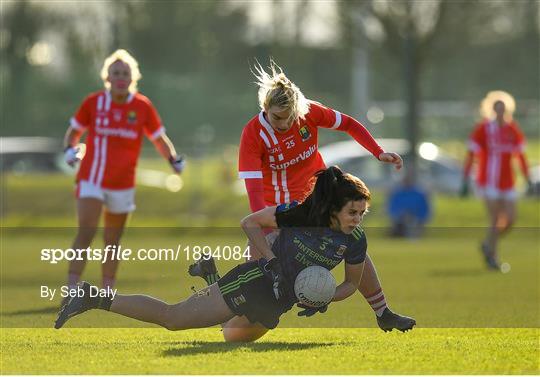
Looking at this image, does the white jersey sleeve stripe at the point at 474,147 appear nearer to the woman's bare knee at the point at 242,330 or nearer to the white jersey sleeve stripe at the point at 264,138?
the white jersey sleeve stripe at the point at 264,138

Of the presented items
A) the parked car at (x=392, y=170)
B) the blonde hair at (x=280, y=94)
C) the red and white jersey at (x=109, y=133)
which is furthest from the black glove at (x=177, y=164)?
the parked car at (x=392, y=170)

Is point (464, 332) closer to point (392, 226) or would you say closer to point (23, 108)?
point (392, 226)

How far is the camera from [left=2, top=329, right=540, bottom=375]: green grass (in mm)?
7641

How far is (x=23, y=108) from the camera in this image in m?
37.5

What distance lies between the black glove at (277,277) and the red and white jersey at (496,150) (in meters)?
9.53

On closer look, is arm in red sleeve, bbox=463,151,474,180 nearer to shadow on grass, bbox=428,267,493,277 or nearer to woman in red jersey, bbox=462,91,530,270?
woman in red jersey, bbox=462,91,530,270

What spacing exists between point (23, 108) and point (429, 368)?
31.0 metres

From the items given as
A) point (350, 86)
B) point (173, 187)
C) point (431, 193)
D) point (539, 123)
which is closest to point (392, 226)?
point (431, 193)

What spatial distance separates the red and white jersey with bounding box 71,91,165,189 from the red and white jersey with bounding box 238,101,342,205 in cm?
294

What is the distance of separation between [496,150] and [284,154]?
869 cm

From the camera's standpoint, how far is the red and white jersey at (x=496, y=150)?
17.6 meters

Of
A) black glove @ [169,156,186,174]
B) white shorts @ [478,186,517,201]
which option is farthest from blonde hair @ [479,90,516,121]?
black glove @ [169,156,186,174]

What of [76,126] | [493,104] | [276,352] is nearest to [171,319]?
[276,352]

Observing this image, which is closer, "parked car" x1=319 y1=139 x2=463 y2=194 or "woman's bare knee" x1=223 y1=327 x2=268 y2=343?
"woman's bare knee" x1=223 y1=327 x2=268 y2=343
